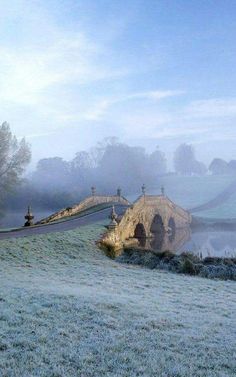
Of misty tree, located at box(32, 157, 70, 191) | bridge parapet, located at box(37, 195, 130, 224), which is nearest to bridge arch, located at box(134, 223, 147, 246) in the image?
bridge parapet, located at box(37, 195, 130, 224)

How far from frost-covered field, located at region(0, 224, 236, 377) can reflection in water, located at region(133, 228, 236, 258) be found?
20519mm

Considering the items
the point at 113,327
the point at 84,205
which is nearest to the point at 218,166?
the point at 84,205

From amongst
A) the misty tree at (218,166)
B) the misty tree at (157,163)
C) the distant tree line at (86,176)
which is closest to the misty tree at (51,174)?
the distant tree line at (86,176)

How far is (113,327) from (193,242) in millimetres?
37223

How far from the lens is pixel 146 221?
4784cm

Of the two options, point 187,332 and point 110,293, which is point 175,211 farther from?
point 187,332

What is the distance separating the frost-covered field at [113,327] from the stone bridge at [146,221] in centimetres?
1361

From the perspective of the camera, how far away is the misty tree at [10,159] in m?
49.2

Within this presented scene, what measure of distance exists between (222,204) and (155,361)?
80.0 metres

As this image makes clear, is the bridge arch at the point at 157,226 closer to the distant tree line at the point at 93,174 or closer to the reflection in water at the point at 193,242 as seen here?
the reflection in water at the point at 193,242

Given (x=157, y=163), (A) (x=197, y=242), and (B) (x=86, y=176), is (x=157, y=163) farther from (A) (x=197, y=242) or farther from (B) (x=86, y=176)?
(A) (x=197, y=242)

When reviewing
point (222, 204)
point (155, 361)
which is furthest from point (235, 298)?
point (222, 204)

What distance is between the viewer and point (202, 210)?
262ft

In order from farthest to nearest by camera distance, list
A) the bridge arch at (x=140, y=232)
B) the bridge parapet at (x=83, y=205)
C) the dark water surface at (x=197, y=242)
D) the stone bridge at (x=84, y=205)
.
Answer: the bridge arch at (x=140, y=232) → the stone bridge at (x=84, y=205) → the bridge parapet at (x=83, y=205) → the dark water surface at (x=197, y=242)
